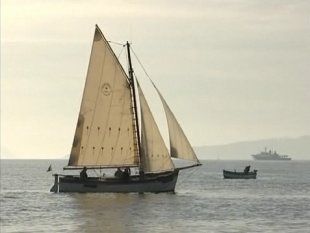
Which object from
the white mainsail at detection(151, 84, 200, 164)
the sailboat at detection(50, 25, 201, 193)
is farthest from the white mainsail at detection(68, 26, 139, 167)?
the white mainsail at detection(151, 84, 200, 164)

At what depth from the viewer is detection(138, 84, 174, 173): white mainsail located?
91.8 m

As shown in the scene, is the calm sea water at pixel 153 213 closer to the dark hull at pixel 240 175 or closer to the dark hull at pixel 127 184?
the dark hull at pixel 127 184

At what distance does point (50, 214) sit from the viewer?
7444 centimetres

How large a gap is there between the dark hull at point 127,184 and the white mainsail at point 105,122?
6.45 feet

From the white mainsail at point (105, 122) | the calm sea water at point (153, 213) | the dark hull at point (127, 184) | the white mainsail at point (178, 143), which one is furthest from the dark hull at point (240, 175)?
the white mainsail at point (178, 143)

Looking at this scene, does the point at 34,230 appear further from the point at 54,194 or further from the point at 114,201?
the point at 54,194

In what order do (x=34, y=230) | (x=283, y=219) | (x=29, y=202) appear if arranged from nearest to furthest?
(x=34, y=230) → (x=283, y=219) → (x=29, y=202)

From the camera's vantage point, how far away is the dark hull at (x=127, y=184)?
94000 mm

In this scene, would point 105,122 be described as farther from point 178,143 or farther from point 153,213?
point 153,213

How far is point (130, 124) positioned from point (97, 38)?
10.0 m

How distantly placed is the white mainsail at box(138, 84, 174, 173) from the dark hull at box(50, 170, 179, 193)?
1.90 metres

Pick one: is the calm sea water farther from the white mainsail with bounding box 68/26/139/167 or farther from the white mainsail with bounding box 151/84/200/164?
the white mainsail with bounding box 151/84/200/164

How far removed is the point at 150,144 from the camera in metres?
92.2

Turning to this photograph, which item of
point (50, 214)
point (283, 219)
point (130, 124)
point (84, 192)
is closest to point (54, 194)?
point (84, 192)
